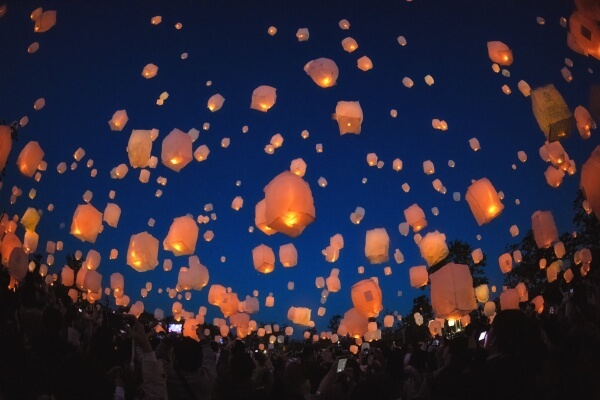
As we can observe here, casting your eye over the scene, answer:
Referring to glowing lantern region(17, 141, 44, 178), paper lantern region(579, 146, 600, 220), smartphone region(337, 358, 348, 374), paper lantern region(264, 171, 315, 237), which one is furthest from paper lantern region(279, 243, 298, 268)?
paper lantern region(579, 146, 600, 220)

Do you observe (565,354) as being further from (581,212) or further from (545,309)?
(581,212)

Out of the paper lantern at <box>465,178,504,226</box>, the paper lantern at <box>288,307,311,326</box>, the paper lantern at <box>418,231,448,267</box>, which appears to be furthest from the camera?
the paper lantern at <box>288,307,311,326</box>

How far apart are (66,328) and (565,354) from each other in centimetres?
444

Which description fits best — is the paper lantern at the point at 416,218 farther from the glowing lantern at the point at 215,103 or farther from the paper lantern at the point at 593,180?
the paper lantern at the point at 593,180

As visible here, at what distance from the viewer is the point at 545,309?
7289 millimetres

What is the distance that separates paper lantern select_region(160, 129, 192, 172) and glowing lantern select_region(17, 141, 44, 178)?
2.24m

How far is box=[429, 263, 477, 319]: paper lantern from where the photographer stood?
6.81 meters

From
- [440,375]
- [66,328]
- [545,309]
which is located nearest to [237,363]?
[440,375]

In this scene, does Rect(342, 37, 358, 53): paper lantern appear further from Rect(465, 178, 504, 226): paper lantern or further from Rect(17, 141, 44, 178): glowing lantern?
Rect(17, 141, 44, 178): glowing lantern

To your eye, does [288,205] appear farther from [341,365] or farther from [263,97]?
[263,97]

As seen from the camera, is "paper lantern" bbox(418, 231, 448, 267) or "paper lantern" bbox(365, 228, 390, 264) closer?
"paper lantern" bbox(365, 228, 390, 264)

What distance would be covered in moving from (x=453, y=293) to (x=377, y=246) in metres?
2.21

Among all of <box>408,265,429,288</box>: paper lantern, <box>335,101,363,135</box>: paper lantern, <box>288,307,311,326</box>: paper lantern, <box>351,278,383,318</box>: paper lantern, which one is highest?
<box>335,101,363,135</box>: paper lantern

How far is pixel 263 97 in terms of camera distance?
7.49m
